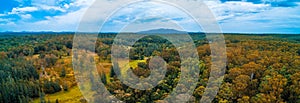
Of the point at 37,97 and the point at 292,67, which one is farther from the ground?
the point at 292,67

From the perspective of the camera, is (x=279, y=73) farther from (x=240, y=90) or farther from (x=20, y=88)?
(x=20, y=88)

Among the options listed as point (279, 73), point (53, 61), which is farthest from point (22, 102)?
point (279, 73)

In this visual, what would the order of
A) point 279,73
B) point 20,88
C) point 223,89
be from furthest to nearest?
point 20,88, point 279,73, point 223,89

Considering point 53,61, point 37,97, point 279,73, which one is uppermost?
point 279,73

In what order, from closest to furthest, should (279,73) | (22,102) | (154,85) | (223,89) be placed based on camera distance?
(223,89)
(154,85)
(279,73)
(22,102)

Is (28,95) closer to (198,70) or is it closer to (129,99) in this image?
(129,99)

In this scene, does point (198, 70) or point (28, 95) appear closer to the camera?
point (198, 70)

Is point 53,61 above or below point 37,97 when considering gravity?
above

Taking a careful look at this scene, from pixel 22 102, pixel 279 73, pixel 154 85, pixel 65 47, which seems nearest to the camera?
pixel 154 85

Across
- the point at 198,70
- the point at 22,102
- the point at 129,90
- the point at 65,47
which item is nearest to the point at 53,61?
the point at 65,47
